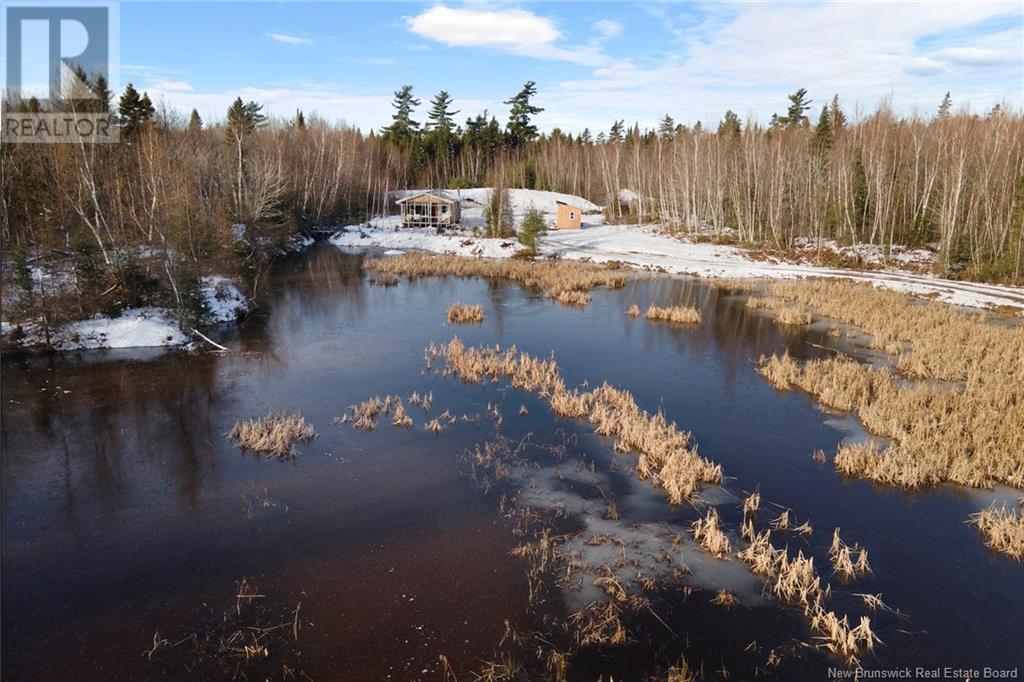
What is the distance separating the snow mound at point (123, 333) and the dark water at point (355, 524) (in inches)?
45.1

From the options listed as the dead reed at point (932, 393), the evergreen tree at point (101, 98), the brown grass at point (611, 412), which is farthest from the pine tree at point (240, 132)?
the dead reed at point (932, 393)

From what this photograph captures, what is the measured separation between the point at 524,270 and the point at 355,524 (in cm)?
3410

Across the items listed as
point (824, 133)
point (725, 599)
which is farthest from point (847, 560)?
point (824, 133)

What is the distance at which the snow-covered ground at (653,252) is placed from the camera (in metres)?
35.7

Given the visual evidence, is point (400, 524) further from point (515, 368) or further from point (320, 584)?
point (515, 368)

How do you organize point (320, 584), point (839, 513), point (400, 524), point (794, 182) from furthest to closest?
point (794, 182) < point (839, 513) < point (400, 524) < point (320, 584)

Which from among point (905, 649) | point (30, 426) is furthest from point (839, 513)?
point (30, 426)

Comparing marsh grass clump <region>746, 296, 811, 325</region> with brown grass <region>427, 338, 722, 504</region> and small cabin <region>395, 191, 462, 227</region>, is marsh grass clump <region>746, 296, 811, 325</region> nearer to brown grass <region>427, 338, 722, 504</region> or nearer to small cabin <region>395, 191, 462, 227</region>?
brown grass <region>427, 338, 722, 504</region>

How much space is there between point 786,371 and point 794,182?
40.1m

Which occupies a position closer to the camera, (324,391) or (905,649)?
(905,649)

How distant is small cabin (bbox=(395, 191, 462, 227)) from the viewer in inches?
2709

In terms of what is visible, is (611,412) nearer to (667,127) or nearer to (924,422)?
(924,422)

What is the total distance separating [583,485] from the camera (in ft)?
43.6

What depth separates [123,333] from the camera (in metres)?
24.6
